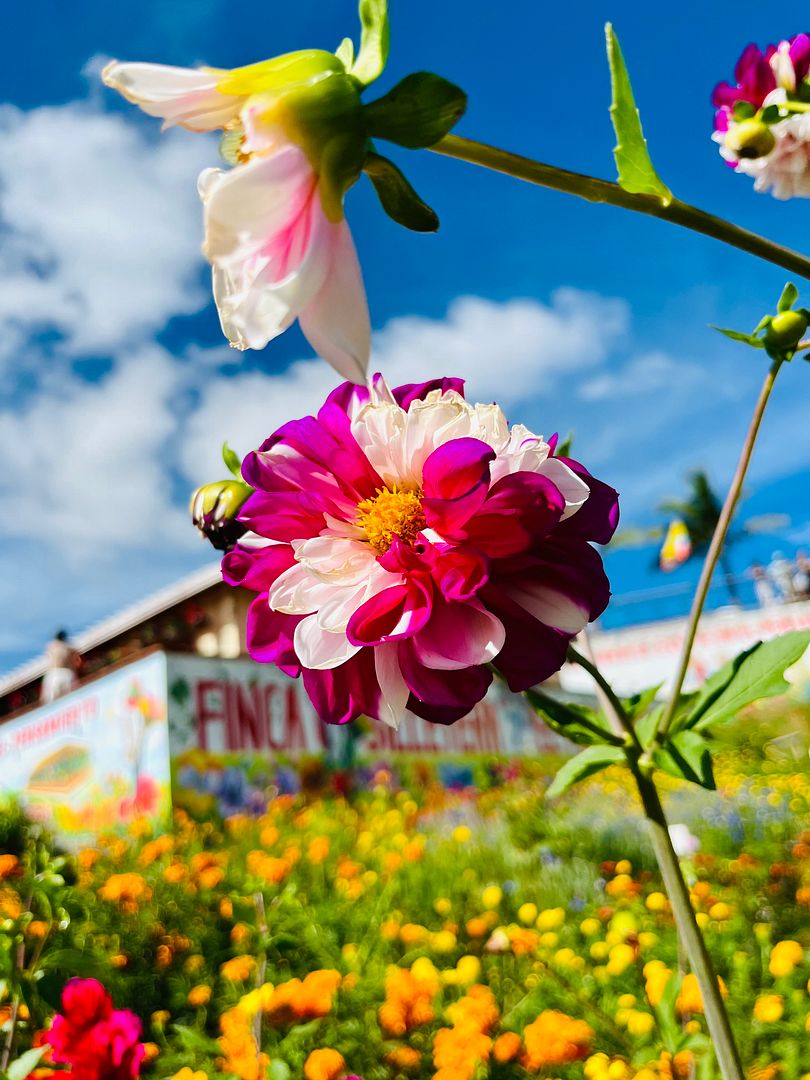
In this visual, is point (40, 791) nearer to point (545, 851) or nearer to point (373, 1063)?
point (545, 851)

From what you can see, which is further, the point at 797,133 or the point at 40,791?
the point at 40,791

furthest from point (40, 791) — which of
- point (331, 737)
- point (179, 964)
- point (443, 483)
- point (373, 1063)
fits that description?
point (443, 483)

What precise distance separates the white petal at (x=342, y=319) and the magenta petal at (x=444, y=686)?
0.26 m

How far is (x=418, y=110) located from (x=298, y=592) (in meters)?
0.31

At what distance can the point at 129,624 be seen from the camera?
13.4 m

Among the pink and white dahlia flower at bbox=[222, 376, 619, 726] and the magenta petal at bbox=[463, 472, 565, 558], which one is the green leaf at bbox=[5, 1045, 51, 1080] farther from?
the magenta petal at bbox=[463, 472, 565, 558]

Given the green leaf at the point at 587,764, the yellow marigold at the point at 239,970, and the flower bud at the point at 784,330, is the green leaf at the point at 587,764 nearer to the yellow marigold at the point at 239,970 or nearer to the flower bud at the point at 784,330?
the flower bud at the point at 784,330

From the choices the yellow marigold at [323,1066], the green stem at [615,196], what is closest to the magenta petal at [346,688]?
the green stem at [615,196]

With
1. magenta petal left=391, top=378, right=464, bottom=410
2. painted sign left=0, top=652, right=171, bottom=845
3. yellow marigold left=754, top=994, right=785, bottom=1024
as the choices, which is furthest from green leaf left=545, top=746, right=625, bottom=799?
painted sign left=0, top=652, right=171, bottom=845

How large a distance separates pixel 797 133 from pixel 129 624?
1340 cm

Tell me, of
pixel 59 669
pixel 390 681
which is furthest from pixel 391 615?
pixel 59 669

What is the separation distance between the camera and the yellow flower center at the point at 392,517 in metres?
0.61

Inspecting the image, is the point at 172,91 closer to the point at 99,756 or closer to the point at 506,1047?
the point at 506,1047

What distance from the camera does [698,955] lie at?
0.61 m
